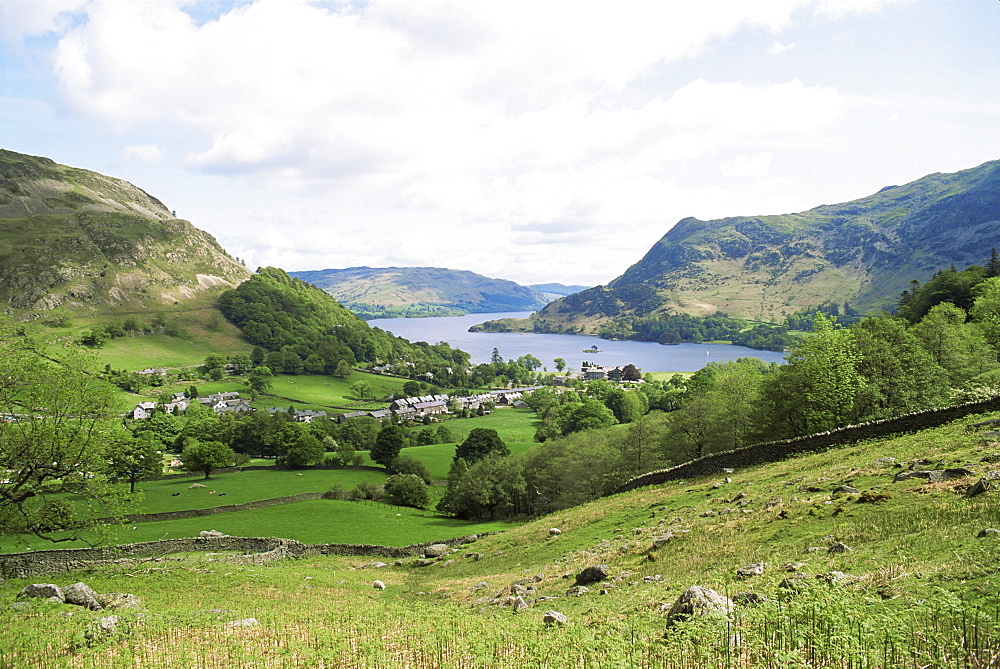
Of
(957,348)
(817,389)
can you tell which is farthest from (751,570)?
(957,348)

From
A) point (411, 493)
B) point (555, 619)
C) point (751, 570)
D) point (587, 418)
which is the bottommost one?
point (587, 418)

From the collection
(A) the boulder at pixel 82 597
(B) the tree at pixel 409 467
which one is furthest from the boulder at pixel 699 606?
(B) the tree at pixel 409 467

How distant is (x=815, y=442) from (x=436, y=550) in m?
22.0

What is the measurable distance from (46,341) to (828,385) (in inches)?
1636

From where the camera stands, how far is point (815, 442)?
87.2 feet

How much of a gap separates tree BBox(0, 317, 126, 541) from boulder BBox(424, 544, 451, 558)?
639 inches

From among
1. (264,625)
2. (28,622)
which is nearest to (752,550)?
(264,625)

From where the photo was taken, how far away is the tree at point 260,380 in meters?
135

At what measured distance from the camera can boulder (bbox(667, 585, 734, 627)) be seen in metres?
8.70

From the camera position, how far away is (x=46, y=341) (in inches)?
896

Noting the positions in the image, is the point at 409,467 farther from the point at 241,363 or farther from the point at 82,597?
the point at 241,363

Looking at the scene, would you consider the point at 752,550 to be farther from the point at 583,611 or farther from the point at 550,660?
the point at 550,660

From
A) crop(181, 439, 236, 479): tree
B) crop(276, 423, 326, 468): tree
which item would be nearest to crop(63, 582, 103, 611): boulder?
crop(181, 439, 236, 479): tree

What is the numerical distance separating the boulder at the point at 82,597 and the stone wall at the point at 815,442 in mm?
27390
